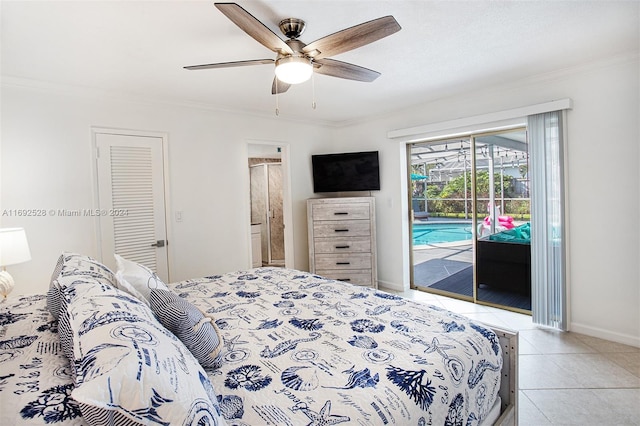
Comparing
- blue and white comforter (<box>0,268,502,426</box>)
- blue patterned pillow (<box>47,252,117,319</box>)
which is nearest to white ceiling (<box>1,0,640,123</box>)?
blue patterned pillow (<box>47,252,117,319</box>)

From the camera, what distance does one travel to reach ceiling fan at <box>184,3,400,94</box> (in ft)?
5.53

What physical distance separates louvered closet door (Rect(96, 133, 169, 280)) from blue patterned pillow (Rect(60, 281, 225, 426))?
2537 mm

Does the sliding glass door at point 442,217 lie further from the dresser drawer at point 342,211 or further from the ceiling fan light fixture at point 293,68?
the ceiling fan light fixture at point 293,68

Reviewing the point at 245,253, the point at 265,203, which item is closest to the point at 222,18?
the point at 245,253

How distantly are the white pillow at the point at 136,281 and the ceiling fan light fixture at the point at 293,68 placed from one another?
4.60ft

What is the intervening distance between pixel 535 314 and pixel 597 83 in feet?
7.10

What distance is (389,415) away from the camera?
42.3 inches

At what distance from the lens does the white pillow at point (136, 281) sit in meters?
1.59

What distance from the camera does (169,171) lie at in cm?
359

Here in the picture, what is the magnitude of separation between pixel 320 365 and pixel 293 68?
5.32ft

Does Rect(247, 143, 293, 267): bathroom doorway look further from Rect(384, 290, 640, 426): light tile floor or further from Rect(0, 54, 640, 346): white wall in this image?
Rect(384, 290, 640, 426): light tile floor

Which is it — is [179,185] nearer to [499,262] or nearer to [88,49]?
[88,49]

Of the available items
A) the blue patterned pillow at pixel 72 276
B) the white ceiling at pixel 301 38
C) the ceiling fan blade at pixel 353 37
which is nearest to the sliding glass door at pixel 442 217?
the white ceiling at pixel 301 38

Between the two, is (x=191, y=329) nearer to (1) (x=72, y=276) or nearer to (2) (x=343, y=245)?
(1) (x=72, y=276)
